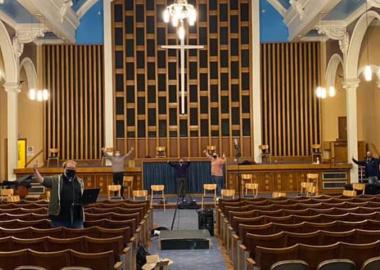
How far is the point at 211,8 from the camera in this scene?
21.0m

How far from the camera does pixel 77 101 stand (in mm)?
21094

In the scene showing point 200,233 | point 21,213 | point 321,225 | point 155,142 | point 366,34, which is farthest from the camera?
point 155,142

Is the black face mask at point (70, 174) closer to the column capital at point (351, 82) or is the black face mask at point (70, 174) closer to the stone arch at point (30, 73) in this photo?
the column capital at point (351, 82)

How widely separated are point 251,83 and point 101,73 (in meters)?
5.79

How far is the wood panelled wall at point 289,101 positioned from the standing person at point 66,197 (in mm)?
14575

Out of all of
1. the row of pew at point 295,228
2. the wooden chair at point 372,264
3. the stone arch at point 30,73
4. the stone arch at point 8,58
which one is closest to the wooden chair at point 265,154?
the stone arch at point 30,73

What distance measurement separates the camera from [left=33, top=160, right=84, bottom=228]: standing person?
23.8ft

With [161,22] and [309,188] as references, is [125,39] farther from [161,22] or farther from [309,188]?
[309,188]

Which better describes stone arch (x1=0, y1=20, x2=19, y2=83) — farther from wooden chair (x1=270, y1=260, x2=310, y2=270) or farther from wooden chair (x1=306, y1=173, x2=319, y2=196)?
wooden chair (x1=270, y1=260, x2=310, y2=270)

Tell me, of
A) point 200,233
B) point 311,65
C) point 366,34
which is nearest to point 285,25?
point 311,65

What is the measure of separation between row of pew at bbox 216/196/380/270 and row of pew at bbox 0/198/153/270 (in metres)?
1.39

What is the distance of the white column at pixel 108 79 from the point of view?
20641 millimetres

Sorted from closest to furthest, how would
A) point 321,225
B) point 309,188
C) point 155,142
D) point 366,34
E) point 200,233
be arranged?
point 321,225 < point 200,233 < point 309,188 < point 366,34 < point 155,142

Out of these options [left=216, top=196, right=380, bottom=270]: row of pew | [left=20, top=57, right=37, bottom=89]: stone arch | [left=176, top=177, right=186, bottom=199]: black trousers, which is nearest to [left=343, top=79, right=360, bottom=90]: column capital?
[left=176, top=177, right=186, bottom=199]: black trousers
